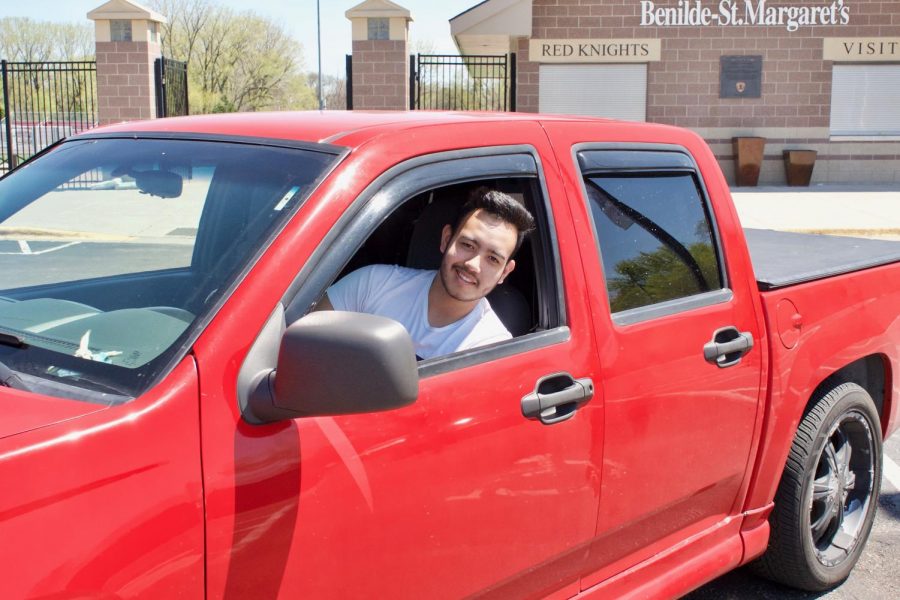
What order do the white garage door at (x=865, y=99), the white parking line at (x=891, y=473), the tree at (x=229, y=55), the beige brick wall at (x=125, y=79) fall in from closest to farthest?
1. the white parking line at (x=891, y=473)
2. the beige brick wall at (x=125, y=79)
3. the white garage door at (x=865, y=99)
4. the tree at (x=229, y=55)

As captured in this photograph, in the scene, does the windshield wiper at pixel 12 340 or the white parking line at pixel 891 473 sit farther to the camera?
the white parking line at pixel 891 473

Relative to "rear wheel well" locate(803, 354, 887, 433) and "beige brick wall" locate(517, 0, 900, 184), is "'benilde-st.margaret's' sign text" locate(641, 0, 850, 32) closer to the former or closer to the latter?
"beige brick wall" locate(517, 0, 900, 184)

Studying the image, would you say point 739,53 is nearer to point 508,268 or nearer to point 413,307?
point 508,268

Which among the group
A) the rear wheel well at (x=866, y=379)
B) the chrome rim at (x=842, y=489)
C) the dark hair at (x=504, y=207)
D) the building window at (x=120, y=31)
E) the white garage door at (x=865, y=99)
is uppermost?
the building window at (x=120, y=31)

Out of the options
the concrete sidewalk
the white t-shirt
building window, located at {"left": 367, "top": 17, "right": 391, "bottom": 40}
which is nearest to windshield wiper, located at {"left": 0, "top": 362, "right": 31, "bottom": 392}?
the white t-shirt

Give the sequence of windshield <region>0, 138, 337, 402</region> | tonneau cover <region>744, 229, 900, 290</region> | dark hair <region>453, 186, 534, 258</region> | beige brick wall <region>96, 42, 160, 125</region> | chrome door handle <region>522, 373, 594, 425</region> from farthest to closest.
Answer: beige brick wall <region>96, 42, 160, 125</region>, tonneau cover <region>744, 229, 900, 290</region>, dark hair <region>453, 186, 534, 258</region>, chrome door handle <region>522, 373, 594, 425</region>, windshield <region>0, 138, 337, 402</region>

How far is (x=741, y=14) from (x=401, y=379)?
2295cm

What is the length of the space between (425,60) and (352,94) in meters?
1.84

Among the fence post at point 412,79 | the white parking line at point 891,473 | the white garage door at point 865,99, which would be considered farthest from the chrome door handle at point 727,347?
the white garage door at point 865,99

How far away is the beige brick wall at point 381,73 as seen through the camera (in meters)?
20.1

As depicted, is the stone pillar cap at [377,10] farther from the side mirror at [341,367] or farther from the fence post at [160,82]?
the side mirror at [341,367]

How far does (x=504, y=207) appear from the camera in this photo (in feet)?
8.88

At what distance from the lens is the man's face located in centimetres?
274

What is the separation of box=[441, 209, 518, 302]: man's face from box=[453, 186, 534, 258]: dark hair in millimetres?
14
